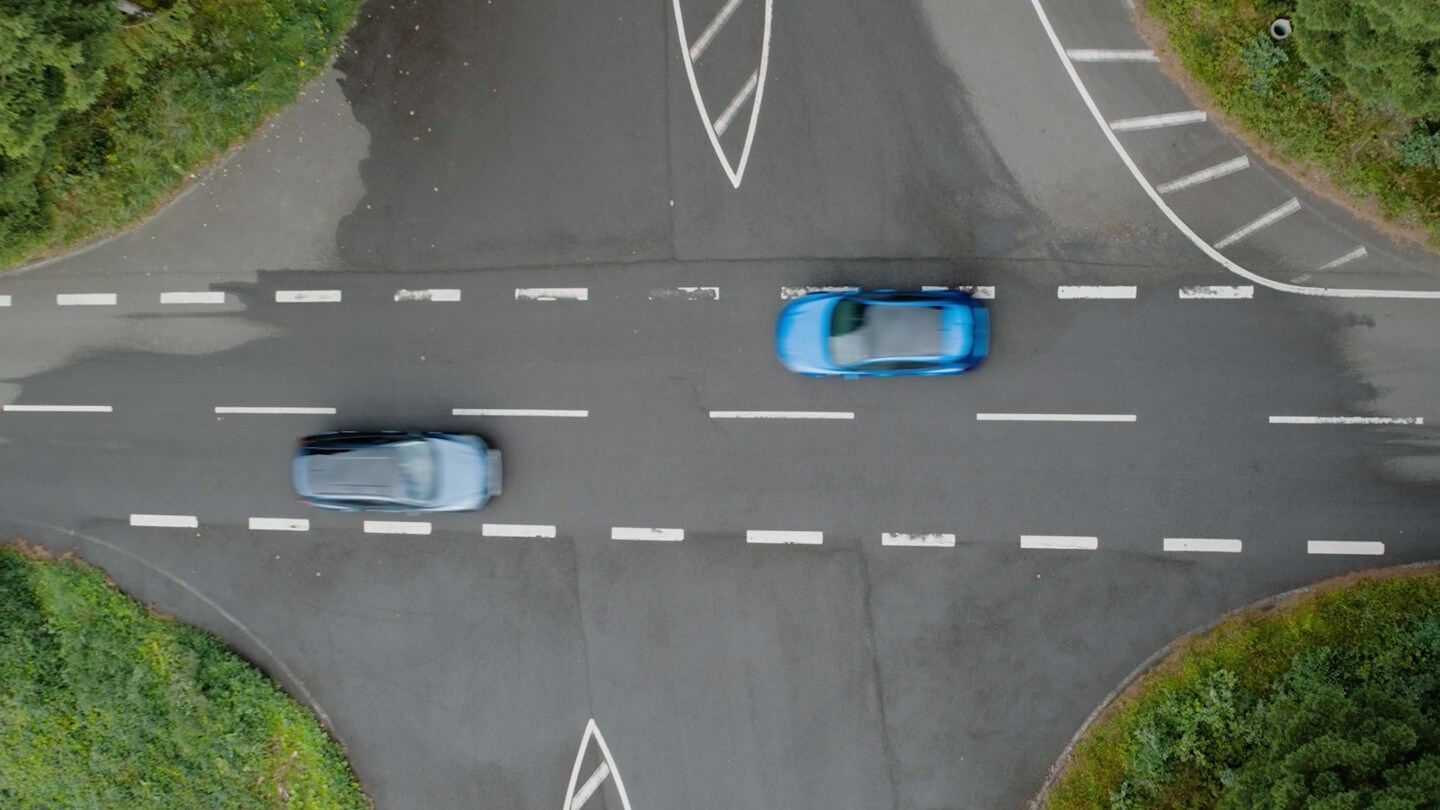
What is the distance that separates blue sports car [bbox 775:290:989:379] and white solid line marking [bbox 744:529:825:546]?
2.94 meters

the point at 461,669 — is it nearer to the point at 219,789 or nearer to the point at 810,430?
the point at 219,789

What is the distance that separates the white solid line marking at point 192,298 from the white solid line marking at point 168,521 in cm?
392

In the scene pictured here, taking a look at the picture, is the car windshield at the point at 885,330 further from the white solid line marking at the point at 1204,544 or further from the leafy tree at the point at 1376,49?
the leafy tree at the point at 1376,49

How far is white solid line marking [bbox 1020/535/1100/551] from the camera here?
15.6 m

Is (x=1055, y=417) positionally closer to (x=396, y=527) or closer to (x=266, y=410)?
(x=396, y=527)

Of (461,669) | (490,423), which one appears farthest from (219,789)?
(490,423)

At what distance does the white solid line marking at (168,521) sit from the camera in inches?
641

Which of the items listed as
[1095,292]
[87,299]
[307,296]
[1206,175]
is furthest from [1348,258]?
[87,299]

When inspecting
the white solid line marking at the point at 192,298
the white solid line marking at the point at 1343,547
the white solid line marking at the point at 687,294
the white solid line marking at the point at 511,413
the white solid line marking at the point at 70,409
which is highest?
the white solid line marking at the point at 192,298

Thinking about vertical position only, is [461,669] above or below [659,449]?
below

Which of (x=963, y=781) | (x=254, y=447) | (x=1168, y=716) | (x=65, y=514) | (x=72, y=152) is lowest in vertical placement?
(x=963, y=781)

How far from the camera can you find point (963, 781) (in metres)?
15.7

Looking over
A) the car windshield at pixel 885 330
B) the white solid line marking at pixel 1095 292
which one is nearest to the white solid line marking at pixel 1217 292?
the white solid line marking at pixel 1095 292

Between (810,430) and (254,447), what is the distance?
10.1m
